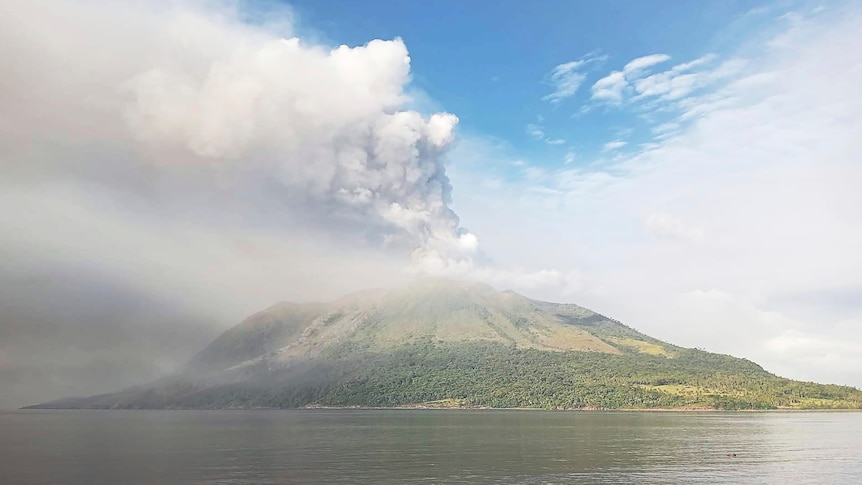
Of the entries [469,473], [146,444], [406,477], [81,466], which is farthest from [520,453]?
[146,444]

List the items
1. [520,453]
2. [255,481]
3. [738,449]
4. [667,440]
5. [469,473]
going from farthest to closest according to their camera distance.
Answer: [667,440], [738,449], [520,453], [469,473], [255,481]

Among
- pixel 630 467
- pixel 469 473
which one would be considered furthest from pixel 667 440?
pixel 469 473

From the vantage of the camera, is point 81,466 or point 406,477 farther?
point 81,466

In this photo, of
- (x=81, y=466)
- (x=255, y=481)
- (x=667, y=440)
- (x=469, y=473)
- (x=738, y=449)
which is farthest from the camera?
(x=667, y=440)

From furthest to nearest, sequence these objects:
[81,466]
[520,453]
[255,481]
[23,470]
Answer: [520,453] → [81,466] → [23,470] → [255,481]

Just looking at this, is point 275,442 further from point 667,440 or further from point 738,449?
point 738,449

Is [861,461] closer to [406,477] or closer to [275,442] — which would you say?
[406,477]

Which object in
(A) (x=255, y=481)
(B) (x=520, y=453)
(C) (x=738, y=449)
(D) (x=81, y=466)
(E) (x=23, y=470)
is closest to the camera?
(A) (x=255, y=481)

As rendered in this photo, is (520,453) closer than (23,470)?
No

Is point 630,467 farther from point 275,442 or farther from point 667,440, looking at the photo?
point 275,442
